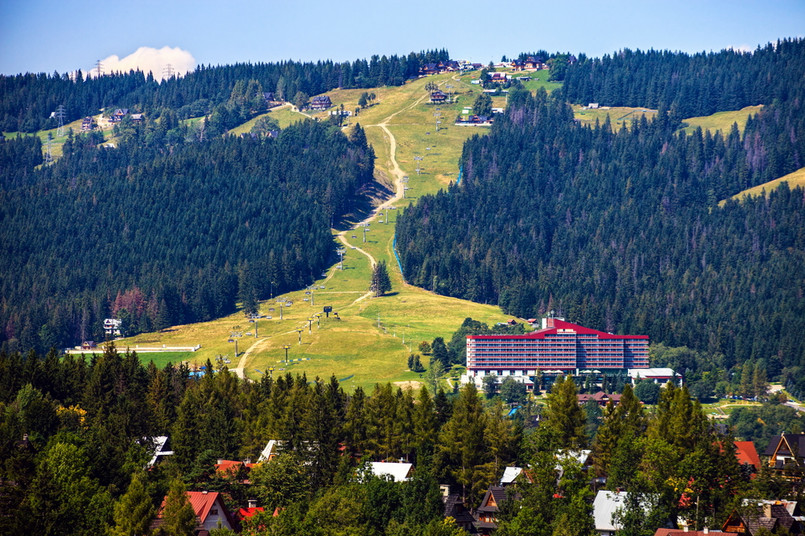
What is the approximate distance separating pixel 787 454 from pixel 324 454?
4724cm

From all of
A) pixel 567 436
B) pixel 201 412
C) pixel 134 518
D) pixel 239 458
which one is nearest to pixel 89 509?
pixel 134 518

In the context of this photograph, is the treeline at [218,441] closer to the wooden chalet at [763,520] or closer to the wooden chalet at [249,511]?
the wooden chalet at [249,511]

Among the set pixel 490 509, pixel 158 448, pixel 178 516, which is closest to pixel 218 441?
pixel 158 448

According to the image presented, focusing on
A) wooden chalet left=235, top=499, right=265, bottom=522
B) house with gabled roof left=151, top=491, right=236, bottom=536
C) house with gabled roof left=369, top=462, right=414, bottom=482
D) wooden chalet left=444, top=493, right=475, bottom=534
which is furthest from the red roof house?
house with gabled roof left=151, top=491, right=236, bottom=536

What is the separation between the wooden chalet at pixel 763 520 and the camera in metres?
87.4

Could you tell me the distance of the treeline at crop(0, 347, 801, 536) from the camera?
93.1m

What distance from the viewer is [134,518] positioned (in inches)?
3410

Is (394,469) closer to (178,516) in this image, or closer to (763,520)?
(178,516)

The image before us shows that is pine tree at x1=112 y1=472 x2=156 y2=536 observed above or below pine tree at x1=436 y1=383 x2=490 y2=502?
above

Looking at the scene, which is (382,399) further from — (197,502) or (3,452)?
(3,452)

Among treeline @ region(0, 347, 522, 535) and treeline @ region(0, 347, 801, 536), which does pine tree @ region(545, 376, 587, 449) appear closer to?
treeline @ region(0, 347, 801, 536)

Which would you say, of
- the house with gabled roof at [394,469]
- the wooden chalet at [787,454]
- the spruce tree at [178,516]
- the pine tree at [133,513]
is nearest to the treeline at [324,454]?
the pine tree at [133,513]

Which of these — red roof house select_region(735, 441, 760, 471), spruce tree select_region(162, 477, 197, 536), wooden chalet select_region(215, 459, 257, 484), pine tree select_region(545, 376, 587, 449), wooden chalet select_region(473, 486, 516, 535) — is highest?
spruce tree select_region(162, 477, 197, 536)

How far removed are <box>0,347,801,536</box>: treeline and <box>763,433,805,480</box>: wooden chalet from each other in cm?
631
